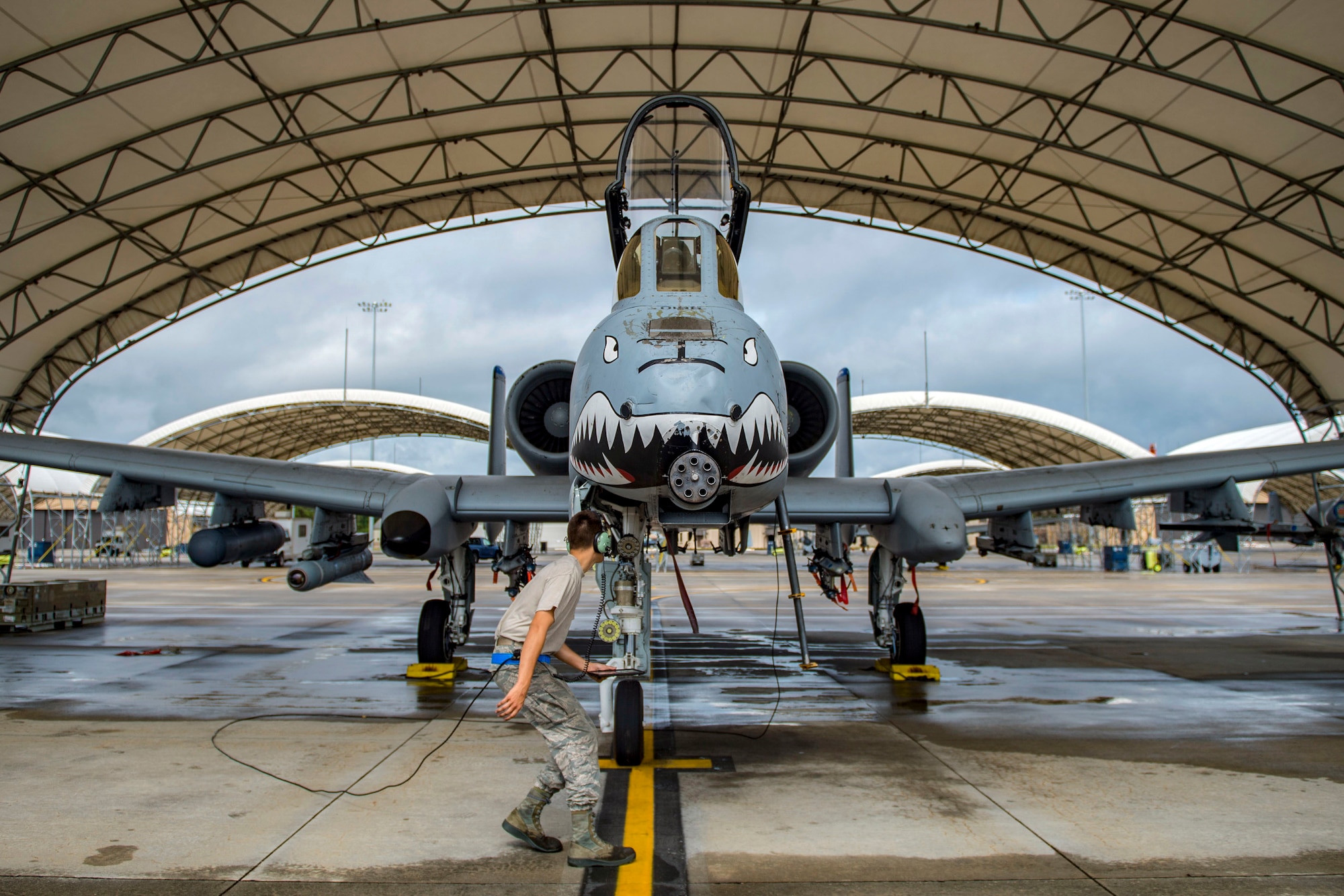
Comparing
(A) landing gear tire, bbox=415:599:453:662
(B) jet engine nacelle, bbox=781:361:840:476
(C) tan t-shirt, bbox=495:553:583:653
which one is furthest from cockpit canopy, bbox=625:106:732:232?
(A) landing gear tire, bbox=415:599:453:662

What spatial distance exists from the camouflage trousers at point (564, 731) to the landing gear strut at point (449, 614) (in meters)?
5.89

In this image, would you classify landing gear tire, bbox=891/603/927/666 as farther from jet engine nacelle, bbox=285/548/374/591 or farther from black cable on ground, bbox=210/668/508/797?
jet engine nacelle, bbox=285/548/374/591

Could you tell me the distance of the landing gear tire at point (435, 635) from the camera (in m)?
9.93

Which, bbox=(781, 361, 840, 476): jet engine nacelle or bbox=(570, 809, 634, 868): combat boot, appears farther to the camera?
bbox=(781, 361, 840, 476): jet engine nacelle

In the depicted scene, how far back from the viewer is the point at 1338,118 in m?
12.5

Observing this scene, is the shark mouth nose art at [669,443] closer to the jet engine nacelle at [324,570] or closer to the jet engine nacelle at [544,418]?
the jet engine nacelle at [544,418]

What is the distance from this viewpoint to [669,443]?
4746 mm

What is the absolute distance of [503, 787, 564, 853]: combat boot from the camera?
4.19 metres

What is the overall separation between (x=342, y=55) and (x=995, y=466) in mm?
55363

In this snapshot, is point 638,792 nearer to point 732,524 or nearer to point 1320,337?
point 732,524

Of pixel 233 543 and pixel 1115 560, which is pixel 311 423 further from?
pixel 1115 560

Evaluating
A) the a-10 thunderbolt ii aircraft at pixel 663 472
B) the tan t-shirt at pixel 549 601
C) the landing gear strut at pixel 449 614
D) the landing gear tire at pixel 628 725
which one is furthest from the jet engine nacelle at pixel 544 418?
the tan t-shirt at pixel 549 601

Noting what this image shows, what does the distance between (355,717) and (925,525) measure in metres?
→ 5.85

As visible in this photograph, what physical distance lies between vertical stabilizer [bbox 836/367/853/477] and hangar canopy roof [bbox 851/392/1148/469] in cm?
3315
